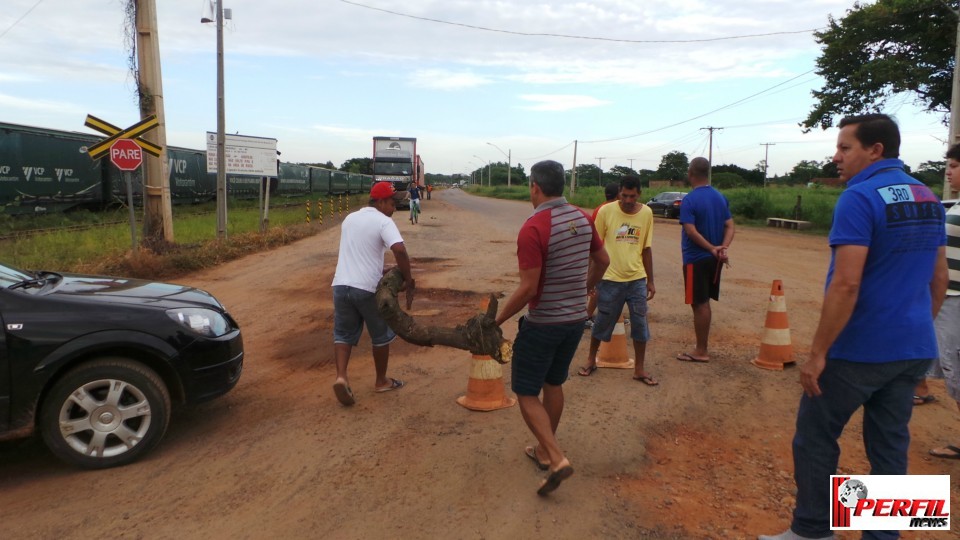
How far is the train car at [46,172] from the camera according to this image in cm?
1669

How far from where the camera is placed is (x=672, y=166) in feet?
271

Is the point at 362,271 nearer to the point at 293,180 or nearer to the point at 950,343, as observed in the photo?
the point at 950,343

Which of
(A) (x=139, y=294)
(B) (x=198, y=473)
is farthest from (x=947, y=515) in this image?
(A) (x=139, y=294)

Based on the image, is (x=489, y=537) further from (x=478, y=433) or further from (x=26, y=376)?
(x=26, y=376)

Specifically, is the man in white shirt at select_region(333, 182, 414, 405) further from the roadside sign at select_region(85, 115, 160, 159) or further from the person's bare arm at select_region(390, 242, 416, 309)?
the roadside sign at select_region(85, 115, 160, 159)

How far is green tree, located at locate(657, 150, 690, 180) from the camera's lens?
8069 centimetres

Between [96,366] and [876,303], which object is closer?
[876,303]

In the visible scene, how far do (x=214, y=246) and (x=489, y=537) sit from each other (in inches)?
461

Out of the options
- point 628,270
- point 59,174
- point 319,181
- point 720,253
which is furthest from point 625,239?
point 319,181

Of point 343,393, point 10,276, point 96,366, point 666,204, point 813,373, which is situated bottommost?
point 343,393

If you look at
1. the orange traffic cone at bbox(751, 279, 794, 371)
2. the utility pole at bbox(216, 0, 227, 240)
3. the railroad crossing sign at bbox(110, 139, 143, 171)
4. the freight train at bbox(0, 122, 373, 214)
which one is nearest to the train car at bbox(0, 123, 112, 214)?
the freight train at bbox(0, 122, 373, 214)

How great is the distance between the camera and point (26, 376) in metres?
3.54

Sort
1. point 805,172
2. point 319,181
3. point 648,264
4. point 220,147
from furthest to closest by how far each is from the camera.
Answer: point 805,172 → point 319,181 → point 220,147 → point 648,264

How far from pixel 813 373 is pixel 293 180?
37269mm
